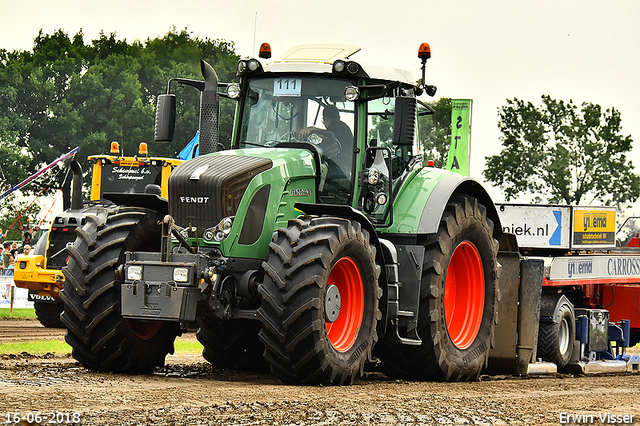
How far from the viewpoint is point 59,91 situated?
45.9 meters

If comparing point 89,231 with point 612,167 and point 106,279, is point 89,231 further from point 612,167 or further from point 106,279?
point 612,167

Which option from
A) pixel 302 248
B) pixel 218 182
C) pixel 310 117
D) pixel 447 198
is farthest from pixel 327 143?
pixel 302 248

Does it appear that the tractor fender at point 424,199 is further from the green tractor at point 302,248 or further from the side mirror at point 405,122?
the side mirror at point 405,122

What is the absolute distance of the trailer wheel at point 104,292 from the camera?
8.70 m

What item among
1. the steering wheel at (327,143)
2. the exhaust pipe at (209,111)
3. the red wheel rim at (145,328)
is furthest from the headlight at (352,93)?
the red wheel rim at (145,328)

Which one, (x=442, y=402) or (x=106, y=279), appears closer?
(x=442, y=402)

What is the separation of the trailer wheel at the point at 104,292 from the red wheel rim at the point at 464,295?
3553 mm

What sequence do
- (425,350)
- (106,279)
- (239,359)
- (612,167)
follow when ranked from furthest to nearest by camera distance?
(612,167)
(239,359)
(425,350)
(106,279)

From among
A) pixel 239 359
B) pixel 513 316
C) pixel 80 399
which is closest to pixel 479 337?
pixel 513 316

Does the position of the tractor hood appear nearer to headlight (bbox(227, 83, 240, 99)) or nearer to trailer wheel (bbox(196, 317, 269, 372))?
headlight (bbox(227, 83, 240, 99))

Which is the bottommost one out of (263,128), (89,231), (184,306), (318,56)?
(184,306)

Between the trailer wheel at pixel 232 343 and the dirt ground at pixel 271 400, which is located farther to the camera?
the trailer wheel at pixel 232 343

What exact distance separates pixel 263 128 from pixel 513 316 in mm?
4073

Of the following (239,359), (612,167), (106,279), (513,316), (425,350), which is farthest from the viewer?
(612,167)
